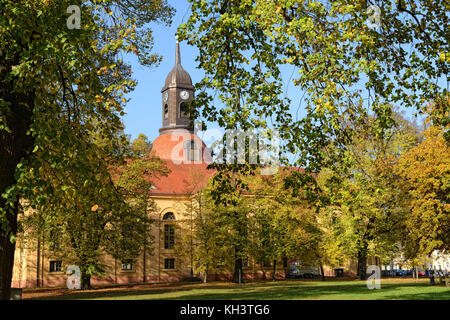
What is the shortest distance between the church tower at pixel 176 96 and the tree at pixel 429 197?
4742 centimetres

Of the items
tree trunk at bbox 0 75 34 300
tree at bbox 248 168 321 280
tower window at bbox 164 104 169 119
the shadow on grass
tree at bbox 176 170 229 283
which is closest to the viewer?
tree trunk at bbox 0 75 34 300

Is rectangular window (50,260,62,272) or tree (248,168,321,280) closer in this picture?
tree (248,168,321,280)

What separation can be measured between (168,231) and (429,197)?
110 feet

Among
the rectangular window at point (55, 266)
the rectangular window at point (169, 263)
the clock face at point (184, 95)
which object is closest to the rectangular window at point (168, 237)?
the rectangular window at point (169, 263)

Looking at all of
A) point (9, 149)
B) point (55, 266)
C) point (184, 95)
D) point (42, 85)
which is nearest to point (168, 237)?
point (55, 266)

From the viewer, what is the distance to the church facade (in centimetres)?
4681

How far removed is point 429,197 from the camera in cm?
2686

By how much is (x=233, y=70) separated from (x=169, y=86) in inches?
2467

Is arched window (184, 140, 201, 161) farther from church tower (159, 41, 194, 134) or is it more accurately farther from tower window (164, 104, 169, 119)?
tower window (164, 104, 169, 119)

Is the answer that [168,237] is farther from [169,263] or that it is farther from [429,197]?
[429,197]

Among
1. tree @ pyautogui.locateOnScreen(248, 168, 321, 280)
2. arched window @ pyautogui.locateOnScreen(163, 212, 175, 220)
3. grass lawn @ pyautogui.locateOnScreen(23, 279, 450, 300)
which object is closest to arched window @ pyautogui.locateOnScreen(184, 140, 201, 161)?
arched window @ pyautogui.locateOnScreen(163, 212, 175, 220)

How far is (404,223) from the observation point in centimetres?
2828

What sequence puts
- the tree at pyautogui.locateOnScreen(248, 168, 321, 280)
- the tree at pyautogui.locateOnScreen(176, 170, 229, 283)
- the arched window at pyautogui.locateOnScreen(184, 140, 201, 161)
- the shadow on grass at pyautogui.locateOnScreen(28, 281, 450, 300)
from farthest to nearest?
Result: the arched window at pyautogui.locateOnScreen(184, 140, 201, 161)
the tree at pyautogui.locateOnScreen(248, 168, 321, 280)
the tree at pyautogui.locateOnScreen(176, 170, 229, 283)
the shadow on grass at pyautogui.locateOnScreen(28, 281, 450, 300)

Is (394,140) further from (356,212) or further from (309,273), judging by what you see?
(309,273)
